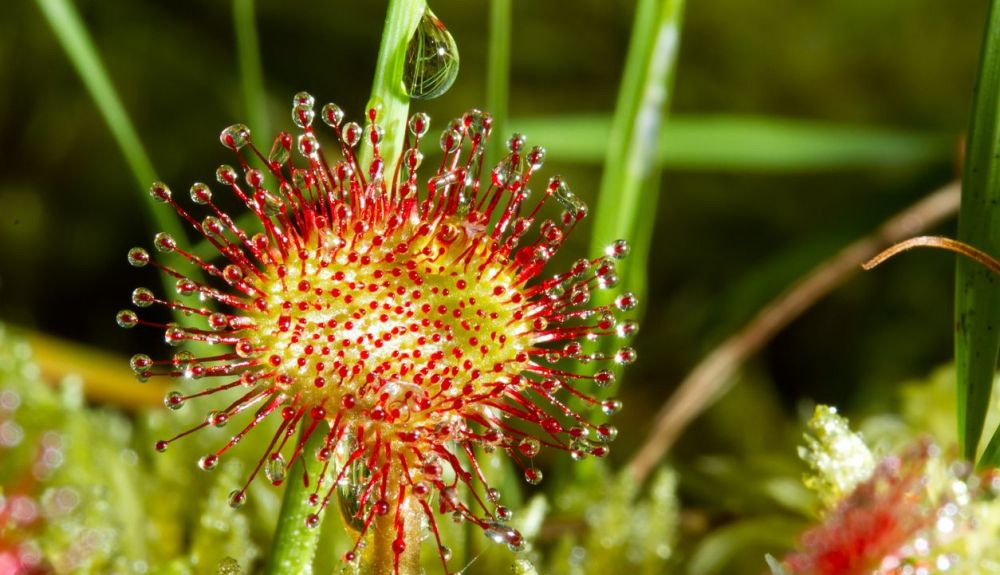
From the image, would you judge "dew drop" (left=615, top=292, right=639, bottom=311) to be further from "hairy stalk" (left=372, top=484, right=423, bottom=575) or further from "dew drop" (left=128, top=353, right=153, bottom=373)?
"dew drop" (left=128, top=353, right=153, bottom=373)

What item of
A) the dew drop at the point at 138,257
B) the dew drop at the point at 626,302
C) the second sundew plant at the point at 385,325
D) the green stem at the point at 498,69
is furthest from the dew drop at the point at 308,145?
the green stem at the point at 498,69

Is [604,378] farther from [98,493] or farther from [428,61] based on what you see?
[98,493]

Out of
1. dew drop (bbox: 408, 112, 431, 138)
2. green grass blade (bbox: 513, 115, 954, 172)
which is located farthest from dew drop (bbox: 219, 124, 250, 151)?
green grass blade (bbox: 513, 115, 954, 172)

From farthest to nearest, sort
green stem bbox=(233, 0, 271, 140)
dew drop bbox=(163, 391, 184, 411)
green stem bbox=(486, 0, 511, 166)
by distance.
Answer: green stem bbox=(233, 0, 271, 140) → green stem bbox=(486, 0, 511, 166) → dew drop bbox=(163, 391, 184, 411)

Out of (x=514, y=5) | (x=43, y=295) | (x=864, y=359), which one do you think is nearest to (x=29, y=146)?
(x=43, y=295)

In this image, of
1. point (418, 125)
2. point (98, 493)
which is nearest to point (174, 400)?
point (418, 125)

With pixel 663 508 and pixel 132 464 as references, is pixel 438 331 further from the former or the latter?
pixel 132 464
